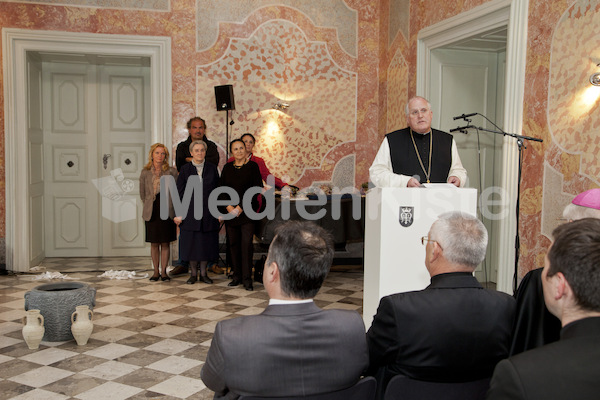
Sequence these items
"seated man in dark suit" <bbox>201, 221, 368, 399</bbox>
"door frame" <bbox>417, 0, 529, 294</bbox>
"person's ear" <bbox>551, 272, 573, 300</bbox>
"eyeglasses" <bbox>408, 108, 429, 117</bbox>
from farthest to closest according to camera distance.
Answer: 1. "door frame" <bbox>417, 0, 529, 294</bbox>
2. "eyeglasses" <bbox>408, 108, 429, 117</bbox>
3. "seated man in dark suit" <bbox>201, 221, 368, 399</bbox>
4. "person's ear" <bbox>551, 272, 573, 300</bbox>

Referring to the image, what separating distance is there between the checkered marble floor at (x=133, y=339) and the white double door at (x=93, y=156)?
1155mm

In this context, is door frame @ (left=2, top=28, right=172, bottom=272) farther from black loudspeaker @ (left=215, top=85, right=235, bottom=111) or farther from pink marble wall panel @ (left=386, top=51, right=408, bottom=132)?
pink marble wall panel @ (left=386, top=51, right=408, bottom=132)

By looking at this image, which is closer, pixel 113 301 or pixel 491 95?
pixel 113 301

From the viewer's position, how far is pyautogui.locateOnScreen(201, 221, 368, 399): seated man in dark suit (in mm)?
1647

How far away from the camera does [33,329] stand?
13.4 ft

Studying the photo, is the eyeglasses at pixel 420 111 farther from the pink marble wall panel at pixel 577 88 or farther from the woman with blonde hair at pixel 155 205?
the woman with blonde hair at pixel 155 205

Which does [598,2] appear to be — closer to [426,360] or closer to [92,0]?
[426,360]

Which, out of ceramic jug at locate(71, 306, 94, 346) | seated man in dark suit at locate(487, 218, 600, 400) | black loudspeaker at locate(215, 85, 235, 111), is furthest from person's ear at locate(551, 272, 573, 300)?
black loudspeaker at locate(215, 85, 235, 111)

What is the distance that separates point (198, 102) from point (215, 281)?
234 centimetres

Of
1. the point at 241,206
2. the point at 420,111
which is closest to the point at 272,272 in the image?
the point at 420,111

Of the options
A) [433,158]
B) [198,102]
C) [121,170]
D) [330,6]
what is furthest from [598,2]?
[121,170]

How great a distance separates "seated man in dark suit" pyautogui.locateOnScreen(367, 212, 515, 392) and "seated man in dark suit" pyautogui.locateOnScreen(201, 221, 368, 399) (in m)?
0.15

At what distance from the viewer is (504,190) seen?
5.33m

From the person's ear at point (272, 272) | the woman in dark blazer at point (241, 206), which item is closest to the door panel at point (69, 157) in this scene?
the woman in dark blazer at point (241, 206)
